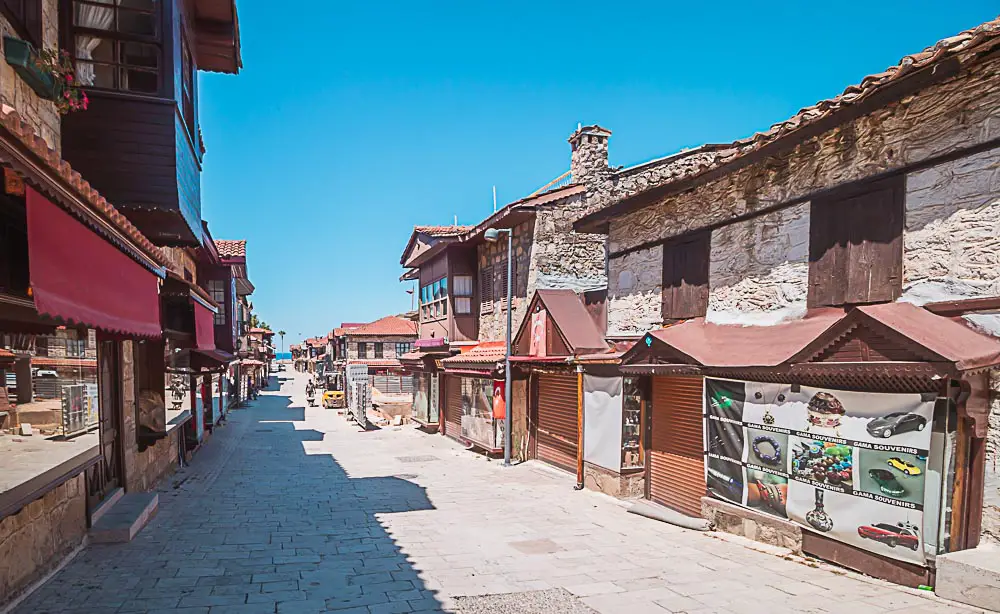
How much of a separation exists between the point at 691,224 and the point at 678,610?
692 cm

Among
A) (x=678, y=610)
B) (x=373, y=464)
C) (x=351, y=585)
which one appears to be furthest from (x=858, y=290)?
(x=373, y=464)

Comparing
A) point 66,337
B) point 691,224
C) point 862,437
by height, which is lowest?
point 862,437

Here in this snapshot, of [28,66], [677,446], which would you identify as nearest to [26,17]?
[28,66]

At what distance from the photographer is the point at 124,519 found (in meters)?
8.27

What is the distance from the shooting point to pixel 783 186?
8773mm

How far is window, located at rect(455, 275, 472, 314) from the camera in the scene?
2056 cm

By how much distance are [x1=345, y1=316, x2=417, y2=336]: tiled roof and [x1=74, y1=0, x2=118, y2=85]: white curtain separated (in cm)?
3683

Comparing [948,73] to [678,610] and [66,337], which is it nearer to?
[678,610]

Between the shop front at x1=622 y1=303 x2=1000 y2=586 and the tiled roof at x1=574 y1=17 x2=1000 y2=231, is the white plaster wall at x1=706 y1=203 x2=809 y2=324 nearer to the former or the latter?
the shop front at x1=622 y1=303 x2=1000 y2=586

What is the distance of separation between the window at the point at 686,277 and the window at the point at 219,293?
1850cm

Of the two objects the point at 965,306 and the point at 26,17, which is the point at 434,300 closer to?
the point at 26,17

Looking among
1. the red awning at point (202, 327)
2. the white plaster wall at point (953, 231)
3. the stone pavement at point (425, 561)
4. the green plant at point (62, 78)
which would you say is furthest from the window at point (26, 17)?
the white plaster wall at point (953, 231)

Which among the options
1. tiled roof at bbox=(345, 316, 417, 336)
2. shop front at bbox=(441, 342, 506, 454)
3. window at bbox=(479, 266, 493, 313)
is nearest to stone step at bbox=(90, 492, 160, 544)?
shop front at bbox=(441, 342, 506, 454)

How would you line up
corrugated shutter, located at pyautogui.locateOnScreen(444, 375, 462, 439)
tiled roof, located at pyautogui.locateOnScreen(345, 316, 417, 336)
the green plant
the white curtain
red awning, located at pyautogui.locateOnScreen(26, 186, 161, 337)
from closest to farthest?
red awning, located at pyautogui.locateOnScreen(26, 186, 161, 337)
the green plant
the white curtain
corrugated shutter, located at pyautogui.locateOnScreen(444, 375, 462, 439)
tiled roof, located at pyautogui.locateOnScreen(345, 316, 417, 336)
